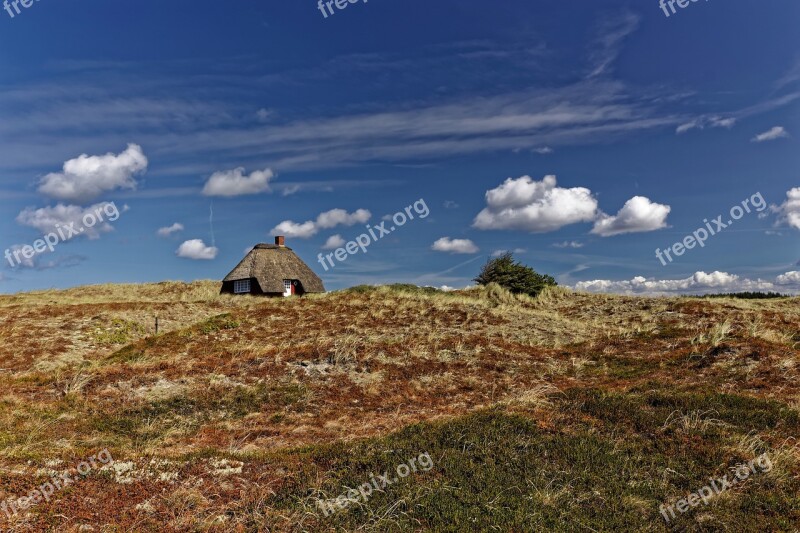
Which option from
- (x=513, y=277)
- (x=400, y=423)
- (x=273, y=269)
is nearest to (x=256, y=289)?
(x=273, y=269)

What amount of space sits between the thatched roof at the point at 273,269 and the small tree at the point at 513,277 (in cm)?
1969

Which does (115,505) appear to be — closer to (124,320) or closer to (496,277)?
(124,320)

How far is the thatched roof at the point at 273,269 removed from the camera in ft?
168

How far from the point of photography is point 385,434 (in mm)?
11727

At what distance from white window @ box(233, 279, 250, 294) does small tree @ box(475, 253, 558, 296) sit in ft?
78.7

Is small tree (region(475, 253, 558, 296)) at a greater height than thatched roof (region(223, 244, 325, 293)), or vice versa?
thatched roof (region(223, 244, 325, 293))

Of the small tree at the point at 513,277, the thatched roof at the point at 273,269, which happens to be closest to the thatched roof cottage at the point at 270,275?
the thatched roof at the point at 273,269

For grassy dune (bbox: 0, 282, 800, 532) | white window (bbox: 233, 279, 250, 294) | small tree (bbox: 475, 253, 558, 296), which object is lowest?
grassy dune (bbox: 0, 282, 800, 532)

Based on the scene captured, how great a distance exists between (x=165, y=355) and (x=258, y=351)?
4.18m

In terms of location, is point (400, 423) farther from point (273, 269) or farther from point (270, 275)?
point (273, 269)

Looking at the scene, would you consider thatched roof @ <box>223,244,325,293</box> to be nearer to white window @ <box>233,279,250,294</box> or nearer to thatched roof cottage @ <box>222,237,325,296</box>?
thatched roof cottage @ <box>222,237,325,296</box>

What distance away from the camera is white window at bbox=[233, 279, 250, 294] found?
51.9 metres

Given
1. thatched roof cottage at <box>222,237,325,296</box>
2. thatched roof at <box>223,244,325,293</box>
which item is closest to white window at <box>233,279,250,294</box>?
thatched roof cottage at <box>222,237,325,296</box>

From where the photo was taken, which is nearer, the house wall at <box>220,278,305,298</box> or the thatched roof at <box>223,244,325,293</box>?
the house wall at <box>220,278,305,298</box>
